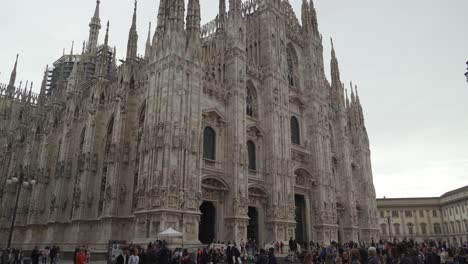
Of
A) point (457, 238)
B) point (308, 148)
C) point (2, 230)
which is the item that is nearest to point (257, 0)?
point (308, 148)

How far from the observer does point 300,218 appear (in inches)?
1490

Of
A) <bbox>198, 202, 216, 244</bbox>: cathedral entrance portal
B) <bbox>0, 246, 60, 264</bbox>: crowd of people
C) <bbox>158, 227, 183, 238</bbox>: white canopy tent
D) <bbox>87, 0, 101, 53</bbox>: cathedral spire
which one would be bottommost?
<bbox>0, 246, 60, 264</bbox>: crowd of people

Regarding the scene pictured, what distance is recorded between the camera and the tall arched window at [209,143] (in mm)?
29609

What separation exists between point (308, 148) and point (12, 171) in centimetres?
3938

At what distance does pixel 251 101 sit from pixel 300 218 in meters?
13.2

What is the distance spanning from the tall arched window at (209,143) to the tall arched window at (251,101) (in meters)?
5.83

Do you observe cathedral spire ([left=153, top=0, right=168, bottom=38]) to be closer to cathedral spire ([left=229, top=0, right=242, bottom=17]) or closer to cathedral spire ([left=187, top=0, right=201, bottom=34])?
cathedral spire ([left=187, top=0, right=201, bottom=34])

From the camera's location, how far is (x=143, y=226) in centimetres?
2405

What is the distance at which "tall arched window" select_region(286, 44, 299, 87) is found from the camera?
4247 cm

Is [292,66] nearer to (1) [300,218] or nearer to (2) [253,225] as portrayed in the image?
(1) [300,218]

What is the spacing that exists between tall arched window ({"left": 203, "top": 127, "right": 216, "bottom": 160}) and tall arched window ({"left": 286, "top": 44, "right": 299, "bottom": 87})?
15.2m

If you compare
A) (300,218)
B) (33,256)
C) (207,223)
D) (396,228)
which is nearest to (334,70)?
(300,218)

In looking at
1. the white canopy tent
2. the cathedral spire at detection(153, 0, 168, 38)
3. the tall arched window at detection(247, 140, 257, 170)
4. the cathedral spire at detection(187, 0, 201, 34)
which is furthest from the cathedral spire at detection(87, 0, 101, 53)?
the white canopy tent

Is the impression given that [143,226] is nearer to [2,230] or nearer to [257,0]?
[257,0]
